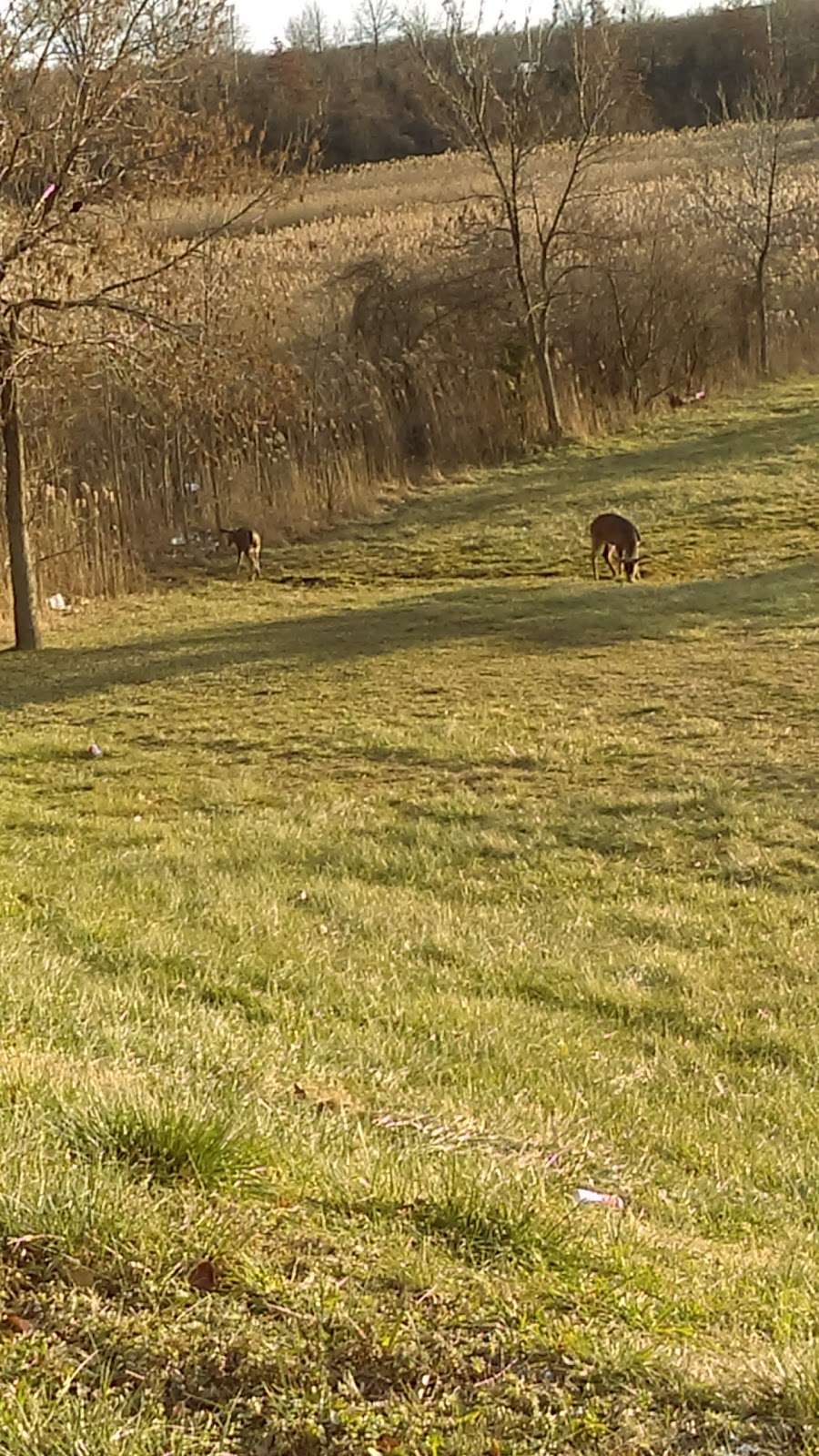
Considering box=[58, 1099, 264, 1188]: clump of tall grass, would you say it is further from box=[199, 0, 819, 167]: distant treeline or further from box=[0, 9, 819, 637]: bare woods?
box=[199, 0, 819, 167]: distant treeline

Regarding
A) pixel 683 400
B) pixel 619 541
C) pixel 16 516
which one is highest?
pixel 683 400

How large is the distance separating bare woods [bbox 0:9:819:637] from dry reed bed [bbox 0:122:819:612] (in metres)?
0.04

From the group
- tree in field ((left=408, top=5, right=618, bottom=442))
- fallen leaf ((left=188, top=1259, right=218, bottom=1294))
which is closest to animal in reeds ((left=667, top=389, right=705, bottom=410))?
tree in field ((left=408, top=5, right=618, bottom=442))

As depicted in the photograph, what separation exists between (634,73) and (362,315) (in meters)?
28.7

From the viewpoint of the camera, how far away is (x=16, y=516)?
37.9ft

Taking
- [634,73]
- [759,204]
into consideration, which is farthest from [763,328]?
[634,73]

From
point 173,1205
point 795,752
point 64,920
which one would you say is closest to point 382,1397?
point 173,1205

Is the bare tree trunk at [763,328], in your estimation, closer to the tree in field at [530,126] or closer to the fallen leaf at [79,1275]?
the tree in field at [530,126]

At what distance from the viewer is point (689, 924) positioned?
5.86m

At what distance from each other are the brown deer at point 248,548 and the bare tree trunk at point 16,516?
3.53 metres

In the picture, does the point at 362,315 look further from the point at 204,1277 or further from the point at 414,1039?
the point at 204,1277

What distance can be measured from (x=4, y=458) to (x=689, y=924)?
8.05m

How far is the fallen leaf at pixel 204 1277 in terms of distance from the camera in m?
2.15

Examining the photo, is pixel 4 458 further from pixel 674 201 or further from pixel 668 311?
pixel 674 201
